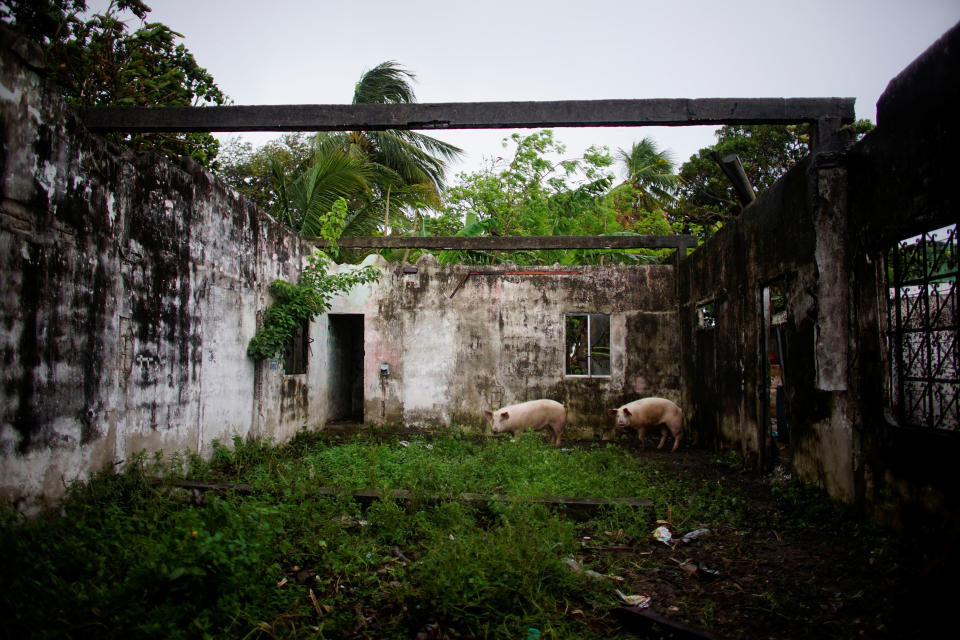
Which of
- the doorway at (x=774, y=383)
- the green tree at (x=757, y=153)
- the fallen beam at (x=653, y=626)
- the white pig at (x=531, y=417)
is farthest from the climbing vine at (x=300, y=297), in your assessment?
the green tree at (x=757, y=153)

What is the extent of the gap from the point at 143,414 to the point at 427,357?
569 centimetres

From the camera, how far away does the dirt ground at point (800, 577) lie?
2.94 metres

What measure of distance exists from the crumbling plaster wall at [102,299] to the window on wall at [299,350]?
1.73m

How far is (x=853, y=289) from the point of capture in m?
4.88

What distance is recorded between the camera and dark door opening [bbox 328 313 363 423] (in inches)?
486

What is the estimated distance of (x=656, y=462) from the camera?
7664 millimetres

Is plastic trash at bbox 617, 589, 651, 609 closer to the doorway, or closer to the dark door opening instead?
the doorway

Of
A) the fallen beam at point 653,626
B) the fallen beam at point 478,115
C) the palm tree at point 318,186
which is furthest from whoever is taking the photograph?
the palm tree at point 318,186

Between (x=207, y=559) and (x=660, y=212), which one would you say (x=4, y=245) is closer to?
(x=207, y=559)

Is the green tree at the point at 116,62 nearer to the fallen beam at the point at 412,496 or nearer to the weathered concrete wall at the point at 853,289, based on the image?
the fallen beam at the point at 412,496

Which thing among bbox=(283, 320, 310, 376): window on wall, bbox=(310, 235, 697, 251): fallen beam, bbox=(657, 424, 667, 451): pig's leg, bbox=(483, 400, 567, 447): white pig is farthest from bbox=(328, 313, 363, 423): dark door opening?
bbox=(657, 424, 667, 451): pig's leg

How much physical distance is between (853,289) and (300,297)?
276 inches

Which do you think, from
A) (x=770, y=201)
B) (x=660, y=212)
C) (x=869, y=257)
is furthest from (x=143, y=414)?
(x=660, y=212)

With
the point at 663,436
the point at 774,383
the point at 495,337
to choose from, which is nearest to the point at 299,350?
the point at 495,337
